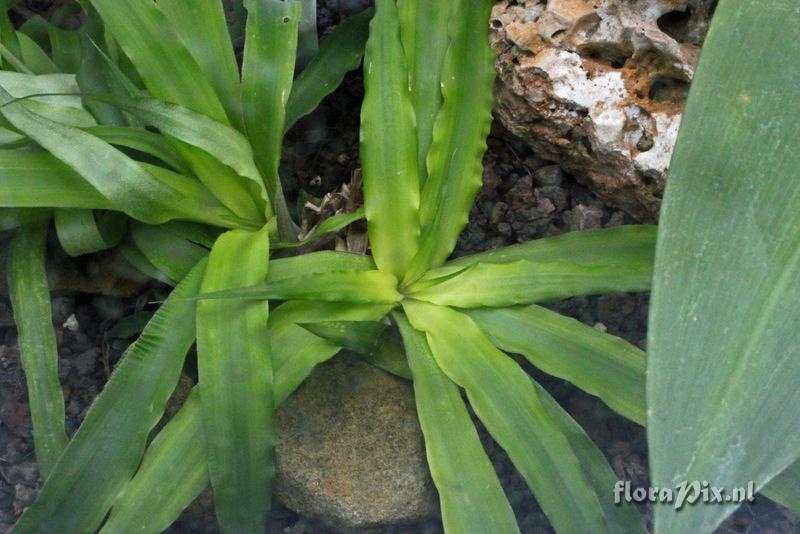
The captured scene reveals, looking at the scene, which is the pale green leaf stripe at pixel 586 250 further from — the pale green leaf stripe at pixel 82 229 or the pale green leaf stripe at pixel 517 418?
the pale green leaf stripe at pixel 82 229

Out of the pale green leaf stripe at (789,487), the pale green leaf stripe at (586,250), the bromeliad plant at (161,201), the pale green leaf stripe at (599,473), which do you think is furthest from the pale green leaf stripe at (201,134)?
the pale green leaf stripe at (789,487)

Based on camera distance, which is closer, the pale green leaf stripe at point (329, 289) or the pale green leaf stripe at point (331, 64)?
the pale green leaf stripe at point (329, 289)

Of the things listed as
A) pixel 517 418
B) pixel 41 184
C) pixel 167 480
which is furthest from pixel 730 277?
pixel 41 184

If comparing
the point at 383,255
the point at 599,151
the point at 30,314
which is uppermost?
the point at 599,151

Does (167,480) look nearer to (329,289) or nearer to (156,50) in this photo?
(329,289)

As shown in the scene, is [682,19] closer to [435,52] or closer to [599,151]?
[599,151]

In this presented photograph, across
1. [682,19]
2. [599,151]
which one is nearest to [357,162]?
[599,151]
